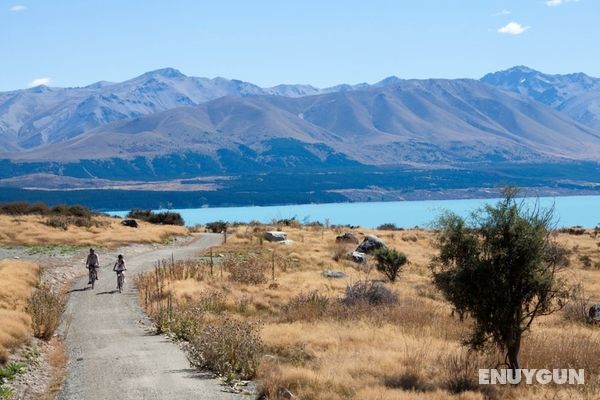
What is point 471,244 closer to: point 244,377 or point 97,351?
point 244,377

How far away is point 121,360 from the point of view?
15961 millimetres

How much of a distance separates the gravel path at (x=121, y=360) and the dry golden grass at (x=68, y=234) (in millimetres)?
22267

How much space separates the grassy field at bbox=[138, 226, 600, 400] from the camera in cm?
1297

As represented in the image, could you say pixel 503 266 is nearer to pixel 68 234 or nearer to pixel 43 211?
pixel 68 234

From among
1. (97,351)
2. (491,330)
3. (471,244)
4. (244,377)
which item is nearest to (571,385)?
(491,330)

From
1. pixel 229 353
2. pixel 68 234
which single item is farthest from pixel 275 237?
pixel 229 353

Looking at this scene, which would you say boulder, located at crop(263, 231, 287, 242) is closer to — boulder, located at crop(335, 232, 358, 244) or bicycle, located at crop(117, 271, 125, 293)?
boulder, located at crop(335, 232, 358, 244)

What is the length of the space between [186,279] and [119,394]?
16.7 m

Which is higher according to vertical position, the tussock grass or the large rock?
the tussock grass

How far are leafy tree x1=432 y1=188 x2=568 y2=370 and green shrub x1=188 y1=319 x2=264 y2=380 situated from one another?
4579 mm

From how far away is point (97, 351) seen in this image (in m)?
17.2

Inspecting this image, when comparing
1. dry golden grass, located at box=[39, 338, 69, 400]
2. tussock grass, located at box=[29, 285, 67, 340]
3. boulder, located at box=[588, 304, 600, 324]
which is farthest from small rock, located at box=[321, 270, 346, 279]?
dry golden grass, located at box=[39, 338, 69, 400]

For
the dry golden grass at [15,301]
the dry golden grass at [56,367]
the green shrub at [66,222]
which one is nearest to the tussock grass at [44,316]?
→ the dry golden grass at [15,301]

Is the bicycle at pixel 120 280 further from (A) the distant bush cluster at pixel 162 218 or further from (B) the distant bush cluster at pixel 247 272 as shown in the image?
(A) the distant bush cluster at pixel 162 218
